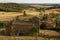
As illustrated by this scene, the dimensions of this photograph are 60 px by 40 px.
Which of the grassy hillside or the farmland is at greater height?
the grassy hillside

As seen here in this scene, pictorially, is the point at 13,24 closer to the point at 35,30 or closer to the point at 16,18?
the point at 16,18

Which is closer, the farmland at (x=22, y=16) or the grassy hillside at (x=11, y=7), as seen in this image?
the farmland at (x=22, y=16)

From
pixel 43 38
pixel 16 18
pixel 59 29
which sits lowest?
pixel 43 38

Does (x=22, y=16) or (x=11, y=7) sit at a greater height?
(x=11, y=7)

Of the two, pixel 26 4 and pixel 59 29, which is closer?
pixel 59 29

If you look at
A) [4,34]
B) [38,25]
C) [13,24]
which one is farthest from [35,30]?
[4,34]

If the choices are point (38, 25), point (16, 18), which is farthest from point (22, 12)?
point (38, 25)

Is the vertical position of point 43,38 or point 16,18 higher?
point 16,18

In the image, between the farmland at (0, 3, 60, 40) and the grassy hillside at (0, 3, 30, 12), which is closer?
the farmland at (0, 3, 60, 40)

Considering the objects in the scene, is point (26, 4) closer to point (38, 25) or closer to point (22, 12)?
point (22, 12)

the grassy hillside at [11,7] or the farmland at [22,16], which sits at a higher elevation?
the grassy hillside at [11,7]
